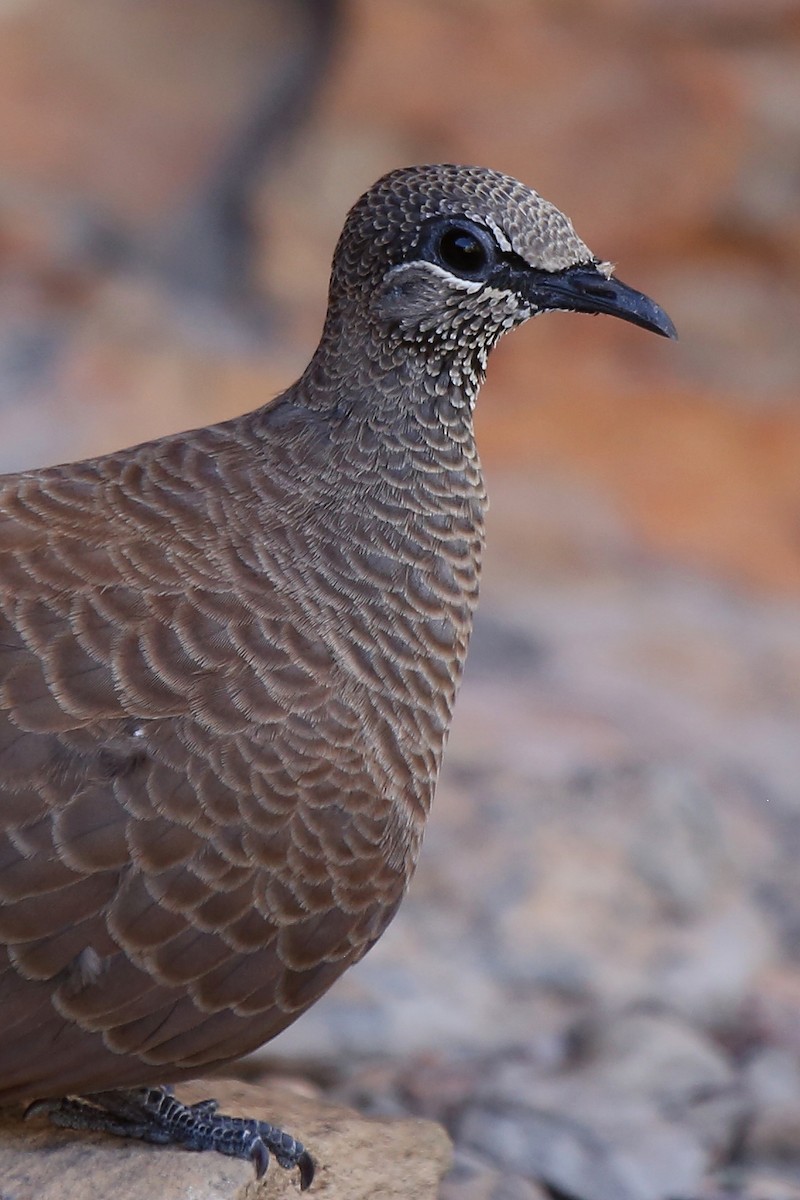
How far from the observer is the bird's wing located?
290 cm

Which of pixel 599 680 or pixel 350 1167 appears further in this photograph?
pixel 599 680

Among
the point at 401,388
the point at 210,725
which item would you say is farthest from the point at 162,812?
the point at 401,388

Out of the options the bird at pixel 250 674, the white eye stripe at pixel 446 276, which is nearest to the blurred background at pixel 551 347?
the bird at pixel 250 674

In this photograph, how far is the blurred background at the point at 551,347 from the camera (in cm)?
566

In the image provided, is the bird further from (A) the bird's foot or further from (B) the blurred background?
(B) the blurred background

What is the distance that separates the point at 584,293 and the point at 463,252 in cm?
26

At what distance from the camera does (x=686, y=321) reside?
895 centimetres

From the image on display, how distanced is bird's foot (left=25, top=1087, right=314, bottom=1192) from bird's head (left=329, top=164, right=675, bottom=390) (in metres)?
1.51

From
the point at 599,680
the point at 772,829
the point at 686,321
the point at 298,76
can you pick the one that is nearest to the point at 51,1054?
the point at 772,829

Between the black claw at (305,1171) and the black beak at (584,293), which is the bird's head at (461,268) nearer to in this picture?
the black beak at (584,293)

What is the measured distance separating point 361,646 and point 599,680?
4124 mm

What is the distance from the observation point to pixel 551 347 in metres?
9.06

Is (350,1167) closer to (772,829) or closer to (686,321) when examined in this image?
(772,829)

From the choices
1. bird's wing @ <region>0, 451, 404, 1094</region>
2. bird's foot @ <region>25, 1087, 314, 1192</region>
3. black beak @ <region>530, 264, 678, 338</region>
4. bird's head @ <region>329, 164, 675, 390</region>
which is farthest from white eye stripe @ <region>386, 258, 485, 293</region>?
bird's foot @ <region>25, 1087, 314, 1192</region>
